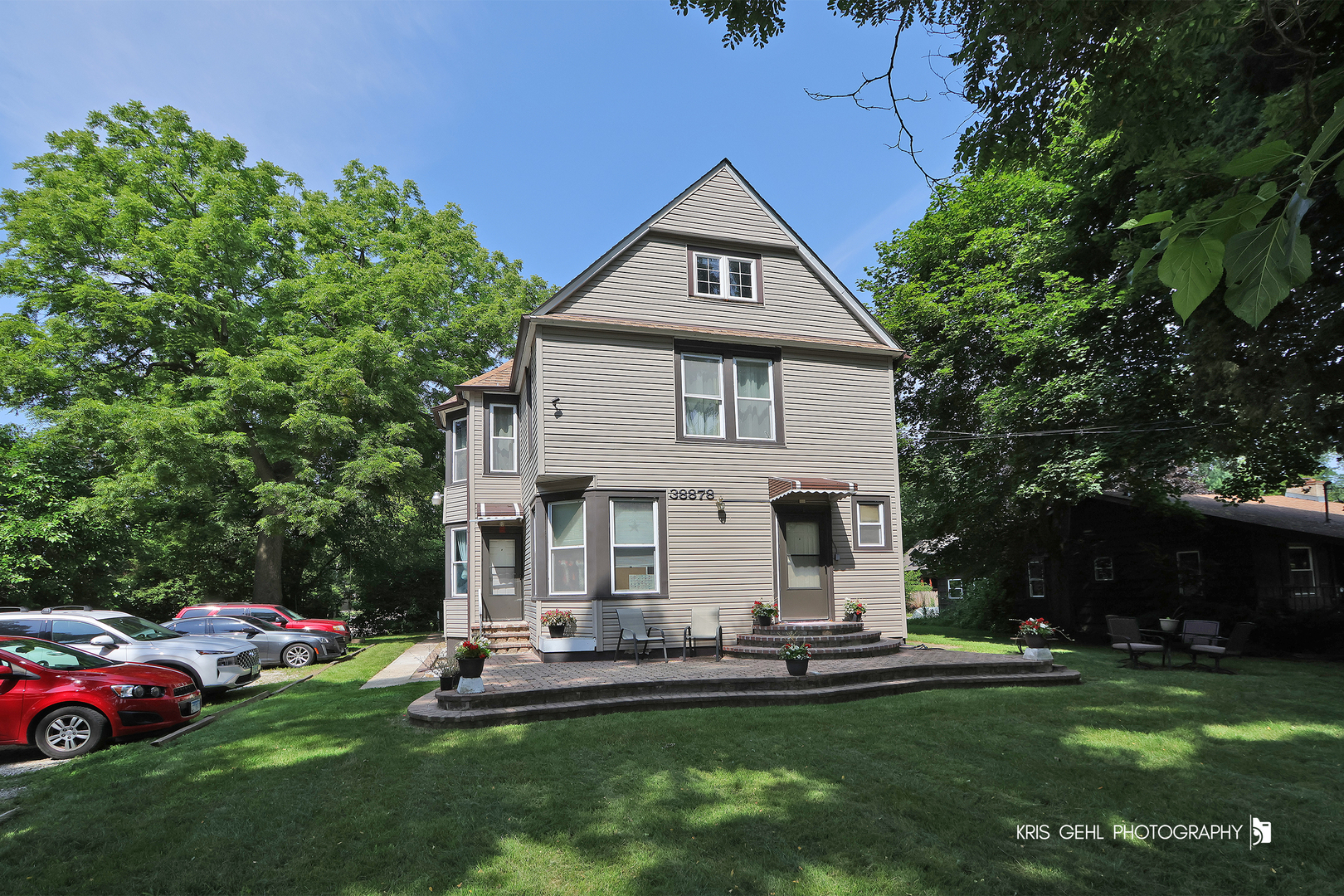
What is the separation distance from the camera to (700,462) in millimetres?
14477

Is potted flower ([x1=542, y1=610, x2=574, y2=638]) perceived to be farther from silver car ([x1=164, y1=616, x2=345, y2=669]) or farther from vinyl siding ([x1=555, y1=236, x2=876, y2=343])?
silver car ([x1=164, y1=616, x2=345, y2=669])

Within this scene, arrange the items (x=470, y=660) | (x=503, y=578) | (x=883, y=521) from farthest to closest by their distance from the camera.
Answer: (x=503, y=578), (x=883, y=521), (x=470, y=660)

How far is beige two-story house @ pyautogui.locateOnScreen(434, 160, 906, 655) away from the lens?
1384 centimetres

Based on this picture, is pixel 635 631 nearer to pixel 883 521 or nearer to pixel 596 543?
pixel 596 543

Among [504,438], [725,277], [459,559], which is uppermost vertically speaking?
→ [725,277]

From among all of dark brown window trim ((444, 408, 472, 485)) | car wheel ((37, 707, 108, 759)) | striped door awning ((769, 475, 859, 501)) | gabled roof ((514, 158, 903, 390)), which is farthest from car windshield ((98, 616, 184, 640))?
striped door awning ((769, 475, 859, 501))

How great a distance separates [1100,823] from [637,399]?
1045 centimetres

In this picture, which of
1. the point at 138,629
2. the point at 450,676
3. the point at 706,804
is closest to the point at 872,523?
the point at 450,676

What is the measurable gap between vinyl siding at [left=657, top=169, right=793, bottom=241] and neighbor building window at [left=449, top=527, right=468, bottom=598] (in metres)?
9.56

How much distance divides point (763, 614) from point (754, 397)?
4428mm

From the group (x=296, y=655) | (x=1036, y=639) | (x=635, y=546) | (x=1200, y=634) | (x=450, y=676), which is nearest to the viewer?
(x=450, y=676)

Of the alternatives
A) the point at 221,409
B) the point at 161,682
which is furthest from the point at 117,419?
the point at 161,682

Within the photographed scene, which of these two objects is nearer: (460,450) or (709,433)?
(709,433)

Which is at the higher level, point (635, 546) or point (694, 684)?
point (635, 546)
